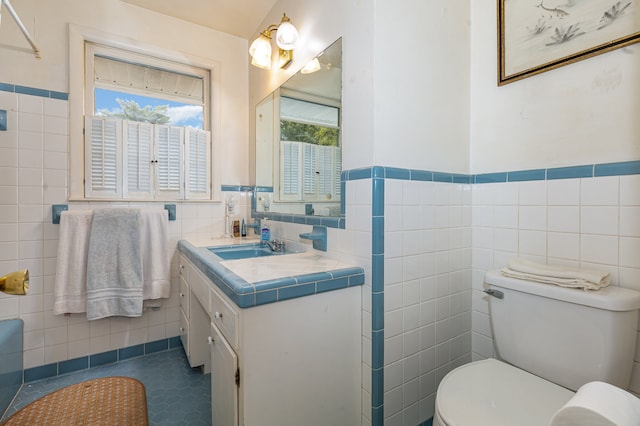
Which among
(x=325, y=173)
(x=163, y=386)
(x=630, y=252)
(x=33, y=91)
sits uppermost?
(x=33, y=91)

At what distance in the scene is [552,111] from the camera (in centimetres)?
119

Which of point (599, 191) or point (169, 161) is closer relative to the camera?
point (599, 191)

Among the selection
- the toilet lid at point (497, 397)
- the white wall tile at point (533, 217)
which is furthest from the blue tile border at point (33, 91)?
the white wall tile at point (533, 217)

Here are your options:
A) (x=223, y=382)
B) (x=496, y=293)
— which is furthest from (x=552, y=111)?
(x=223, y=382)

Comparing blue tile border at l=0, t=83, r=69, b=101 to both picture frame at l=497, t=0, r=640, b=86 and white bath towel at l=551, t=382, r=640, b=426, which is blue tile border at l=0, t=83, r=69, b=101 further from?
white bath towel at l=551, t=382, r=640, b=426

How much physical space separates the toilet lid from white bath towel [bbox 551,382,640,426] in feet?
1.10

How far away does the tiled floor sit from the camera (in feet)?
4.80

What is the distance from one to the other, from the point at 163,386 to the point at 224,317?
1027mm

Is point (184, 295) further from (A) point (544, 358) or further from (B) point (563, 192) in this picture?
(B) point (563, 192)

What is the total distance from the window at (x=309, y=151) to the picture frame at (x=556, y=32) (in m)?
0.84

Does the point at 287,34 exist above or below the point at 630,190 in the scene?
above

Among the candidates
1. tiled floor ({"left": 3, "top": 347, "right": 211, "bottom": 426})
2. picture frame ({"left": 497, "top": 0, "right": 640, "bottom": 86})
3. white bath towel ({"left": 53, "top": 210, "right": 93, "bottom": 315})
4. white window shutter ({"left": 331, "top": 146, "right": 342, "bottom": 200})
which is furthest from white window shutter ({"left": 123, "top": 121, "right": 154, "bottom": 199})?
picture frame ({"left": 497, "top": 0, "right": 640, "bottom": 86})

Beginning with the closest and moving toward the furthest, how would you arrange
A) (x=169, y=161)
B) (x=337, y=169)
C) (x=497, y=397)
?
(x=497, y=397) < (x=337, y=169) < (x=169, y=161)

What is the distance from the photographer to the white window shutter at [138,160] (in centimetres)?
190
